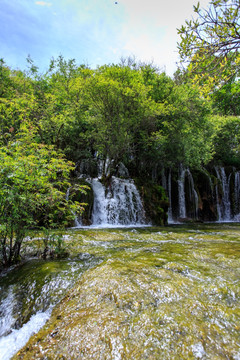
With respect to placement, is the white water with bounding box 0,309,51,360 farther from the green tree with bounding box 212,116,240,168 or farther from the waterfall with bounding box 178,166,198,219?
the green tree with bounding box 212,116,240,168

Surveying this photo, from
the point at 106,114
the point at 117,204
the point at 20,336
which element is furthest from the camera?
the point at 106,114

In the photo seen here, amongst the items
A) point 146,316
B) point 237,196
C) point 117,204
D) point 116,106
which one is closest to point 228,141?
point 237,196

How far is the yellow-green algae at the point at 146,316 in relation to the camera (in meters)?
1.78

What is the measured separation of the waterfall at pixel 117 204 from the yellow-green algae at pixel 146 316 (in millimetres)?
8867

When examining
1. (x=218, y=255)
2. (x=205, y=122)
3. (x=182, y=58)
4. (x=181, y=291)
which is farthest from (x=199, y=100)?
(x=181, y=291)

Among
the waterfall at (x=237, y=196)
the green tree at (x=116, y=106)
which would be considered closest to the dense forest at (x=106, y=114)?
the green tree at (x=116, y=106)

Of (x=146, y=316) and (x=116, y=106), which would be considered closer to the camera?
(x=146, y=316)

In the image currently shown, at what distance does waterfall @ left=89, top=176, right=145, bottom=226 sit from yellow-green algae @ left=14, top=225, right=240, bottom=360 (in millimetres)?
8867

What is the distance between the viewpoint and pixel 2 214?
3744mm

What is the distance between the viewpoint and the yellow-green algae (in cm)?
178

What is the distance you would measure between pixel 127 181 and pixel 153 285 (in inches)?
483

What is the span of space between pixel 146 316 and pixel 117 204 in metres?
10.8

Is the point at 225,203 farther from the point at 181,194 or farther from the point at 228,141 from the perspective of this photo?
the point at 228,141

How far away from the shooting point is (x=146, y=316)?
2164 millimetres
